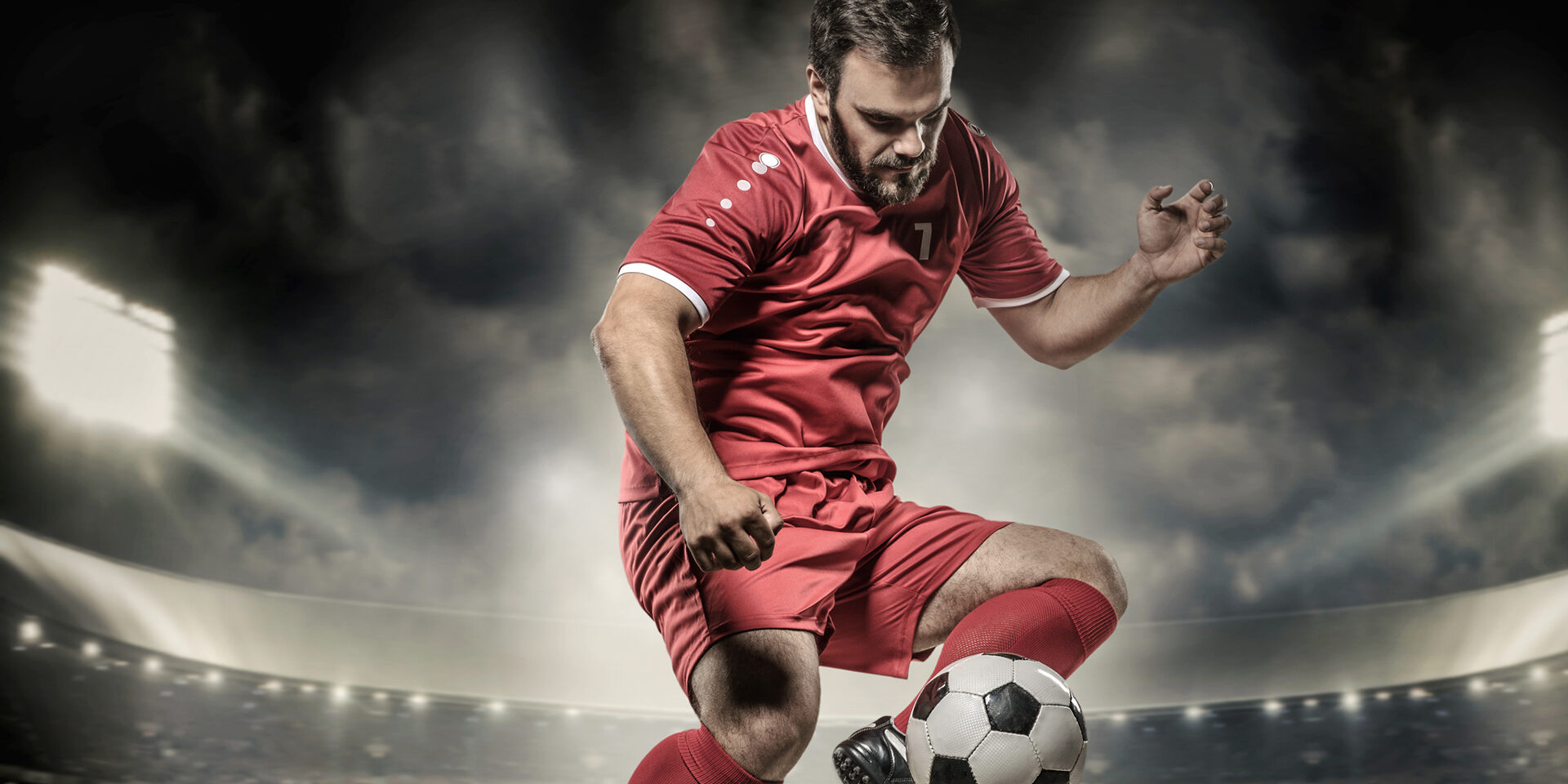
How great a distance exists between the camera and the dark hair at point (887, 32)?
1.28 m

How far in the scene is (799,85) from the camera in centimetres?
410

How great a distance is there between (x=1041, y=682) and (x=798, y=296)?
54cm

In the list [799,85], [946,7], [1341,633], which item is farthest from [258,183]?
[1341,633]

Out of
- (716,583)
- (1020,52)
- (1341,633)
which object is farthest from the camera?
(1020,52)

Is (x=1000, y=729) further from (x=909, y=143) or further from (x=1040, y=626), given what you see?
(x=909, y=143)

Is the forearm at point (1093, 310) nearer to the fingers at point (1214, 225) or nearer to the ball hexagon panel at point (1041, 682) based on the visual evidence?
the fingers at point (1214, 225)

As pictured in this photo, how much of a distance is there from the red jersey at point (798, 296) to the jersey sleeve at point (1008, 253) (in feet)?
0.51

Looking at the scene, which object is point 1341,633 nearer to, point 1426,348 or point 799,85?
point 1426,348

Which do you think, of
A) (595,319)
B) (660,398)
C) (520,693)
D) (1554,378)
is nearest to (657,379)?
(660,398)

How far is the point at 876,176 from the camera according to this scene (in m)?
1.36

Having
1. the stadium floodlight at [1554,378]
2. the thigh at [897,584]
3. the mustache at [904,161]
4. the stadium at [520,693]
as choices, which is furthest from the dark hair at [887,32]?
the stadium floodlight at [1554,378]

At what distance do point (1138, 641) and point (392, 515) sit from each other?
8.78 ft

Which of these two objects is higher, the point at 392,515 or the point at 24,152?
the point at 24,152

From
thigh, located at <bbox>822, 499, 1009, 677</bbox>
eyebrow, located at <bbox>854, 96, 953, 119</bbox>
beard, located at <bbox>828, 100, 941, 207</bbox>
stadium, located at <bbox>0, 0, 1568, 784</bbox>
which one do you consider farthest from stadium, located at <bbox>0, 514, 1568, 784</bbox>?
eyebrow, located at <bbox>854, 96, 953, 119</bbox>
